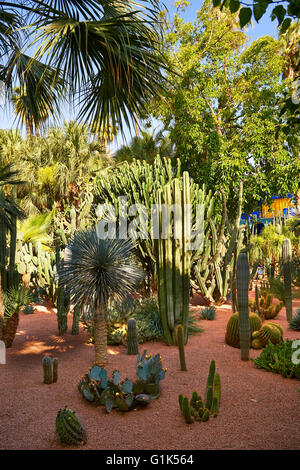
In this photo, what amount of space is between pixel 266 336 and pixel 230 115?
415 inches

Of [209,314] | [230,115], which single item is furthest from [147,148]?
[209,314]

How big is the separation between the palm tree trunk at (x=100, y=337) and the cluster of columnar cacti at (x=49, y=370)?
0.63 m

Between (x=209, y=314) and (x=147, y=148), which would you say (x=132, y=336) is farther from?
(x=147, y=148)

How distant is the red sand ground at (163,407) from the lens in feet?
9.93

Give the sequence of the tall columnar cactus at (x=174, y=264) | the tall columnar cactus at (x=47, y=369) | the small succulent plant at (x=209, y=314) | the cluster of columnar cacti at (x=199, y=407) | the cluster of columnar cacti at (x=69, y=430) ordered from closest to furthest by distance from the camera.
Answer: the cluster of columnar cacti at (x=69, y=430)
the cluster of columnar cacti at (x=199, y=407)
the tall columnar cactus at (x=47, y=369)
the tall columnar cactus at (x=174, y=264)
the small succulent plant at (x=209, y=314)

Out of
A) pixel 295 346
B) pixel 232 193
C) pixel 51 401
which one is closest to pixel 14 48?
pixel 51 401

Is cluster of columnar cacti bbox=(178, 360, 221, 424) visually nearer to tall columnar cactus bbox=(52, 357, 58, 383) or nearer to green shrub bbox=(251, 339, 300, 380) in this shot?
green shrub bbox=(251, 339, 300, 380)

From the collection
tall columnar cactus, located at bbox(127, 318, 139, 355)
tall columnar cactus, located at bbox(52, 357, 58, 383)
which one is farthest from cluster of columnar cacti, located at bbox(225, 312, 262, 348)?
tall columnar cactus, located at bbox(52, 357, 58, 383)

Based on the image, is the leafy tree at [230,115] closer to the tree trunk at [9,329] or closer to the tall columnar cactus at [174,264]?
the tall columnar cactus at [174,264]

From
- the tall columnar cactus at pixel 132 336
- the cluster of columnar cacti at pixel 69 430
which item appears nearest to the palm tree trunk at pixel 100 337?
the tall columnar cactus at pixel 132 336

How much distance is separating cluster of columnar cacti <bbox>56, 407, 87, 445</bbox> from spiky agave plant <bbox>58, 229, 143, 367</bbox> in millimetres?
1646
